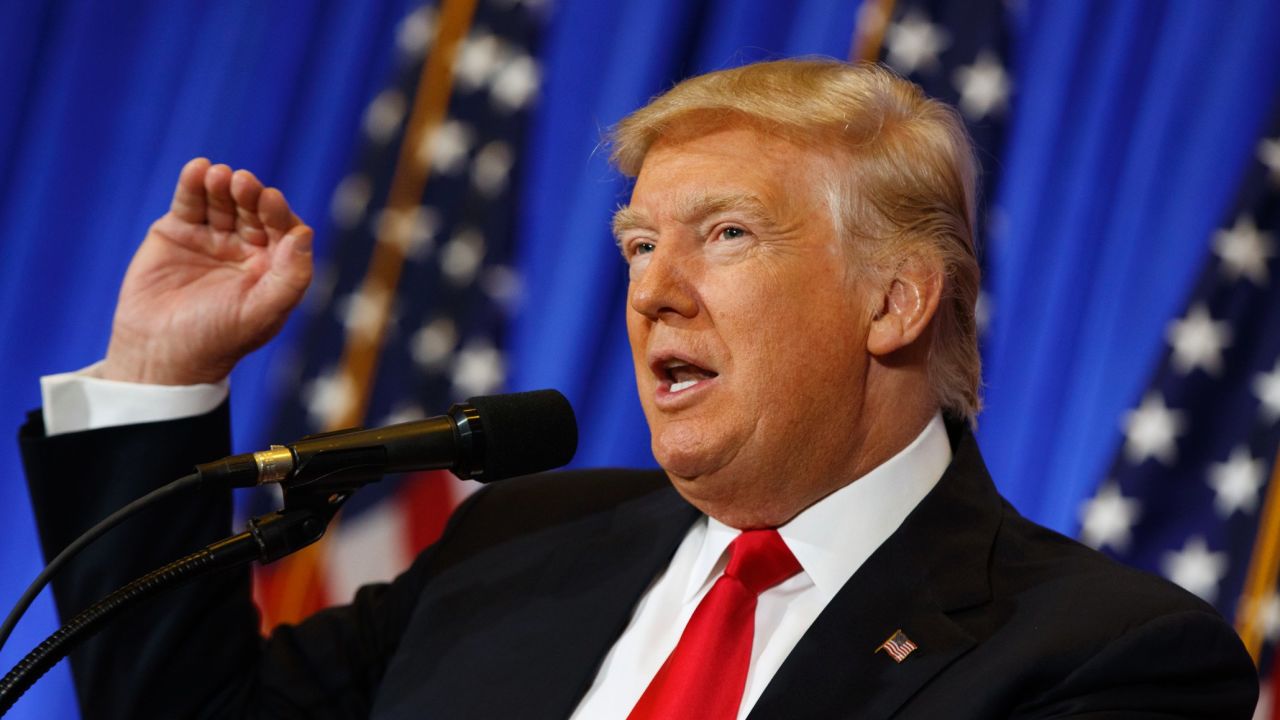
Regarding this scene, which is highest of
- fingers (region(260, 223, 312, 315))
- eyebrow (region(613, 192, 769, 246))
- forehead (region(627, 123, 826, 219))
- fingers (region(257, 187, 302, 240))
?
forehead (region(627, 123, 826, 219))

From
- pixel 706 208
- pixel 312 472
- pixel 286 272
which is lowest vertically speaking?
pixel 312 472

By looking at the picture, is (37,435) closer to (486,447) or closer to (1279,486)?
(486,447)

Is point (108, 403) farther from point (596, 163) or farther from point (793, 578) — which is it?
point (596, 163)

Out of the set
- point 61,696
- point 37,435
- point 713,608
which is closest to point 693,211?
point 713,608

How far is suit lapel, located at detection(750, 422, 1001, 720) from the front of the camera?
1.41m

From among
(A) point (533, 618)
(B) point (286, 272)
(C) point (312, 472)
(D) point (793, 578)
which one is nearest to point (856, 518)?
(D) point (793, 578)

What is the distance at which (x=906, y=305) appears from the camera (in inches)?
65.1

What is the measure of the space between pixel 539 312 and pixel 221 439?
0.97 metres

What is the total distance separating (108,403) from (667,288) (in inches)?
32.3

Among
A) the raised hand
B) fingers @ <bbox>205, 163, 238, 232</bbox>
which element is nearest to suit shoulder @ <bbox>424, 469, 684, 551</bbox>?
the raised hand

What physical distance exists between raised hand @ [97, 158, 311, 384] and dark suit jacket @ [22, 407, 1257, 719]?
112 millimetres

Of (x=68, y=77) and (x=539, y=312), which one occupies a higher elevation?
(x=68, y=77)

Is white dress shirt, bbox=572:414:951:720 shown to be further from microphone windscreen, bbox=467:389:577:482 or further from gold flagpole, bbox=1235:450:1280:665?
gold flagpole, bbox=1235:450:1280:665

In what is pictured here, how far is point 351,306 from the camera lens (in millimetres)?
2711
